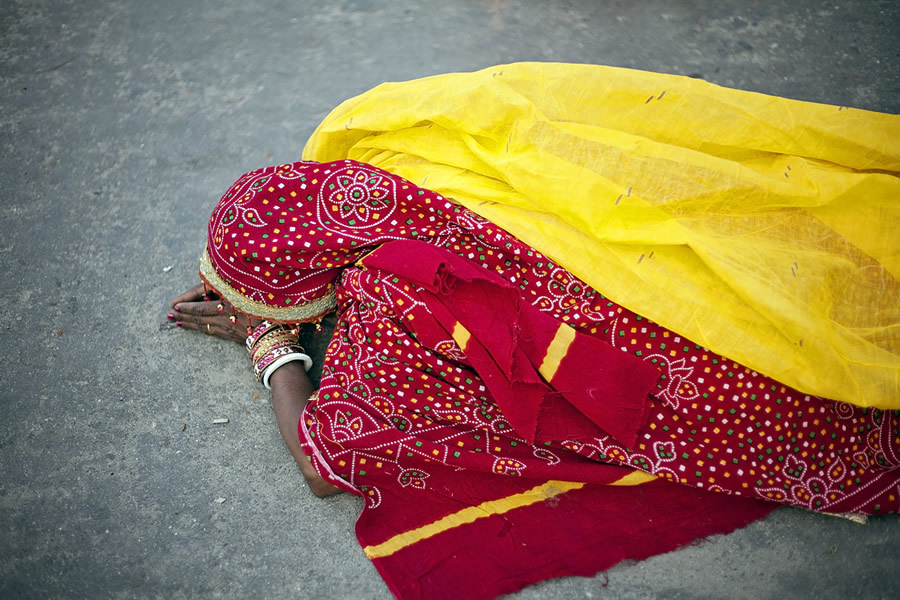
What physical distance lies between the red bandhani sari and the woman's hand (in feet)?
0.68

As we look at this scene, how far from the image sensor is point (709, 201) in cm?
→ 162

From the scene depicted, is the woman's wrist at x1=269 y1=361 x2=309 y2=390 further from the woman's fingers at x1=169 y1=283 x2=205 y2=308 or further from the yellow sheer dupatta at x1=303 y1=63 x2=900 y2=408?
the yellow sheer dupatta at x1=303 y1=63 x2=900 y2=408

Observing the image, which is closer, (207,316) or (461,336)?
(461,336)

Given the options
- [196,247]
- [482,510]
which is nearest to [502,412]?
[482,510]

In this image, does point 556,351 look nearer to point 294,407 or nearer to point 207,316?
point 294,407

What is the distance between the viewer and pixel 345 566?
5.55ft

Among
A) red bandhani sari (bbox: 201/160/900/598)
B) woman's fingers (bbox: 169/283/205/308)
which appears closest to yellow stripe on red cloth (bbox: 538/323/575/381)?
red bandhani sari (bbox: 201/160/900/598)

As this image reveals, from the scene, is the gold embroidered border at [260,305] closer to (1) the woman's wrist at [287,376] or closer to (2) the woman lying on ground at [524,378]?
(2) the woman lying on ground at [524,378]

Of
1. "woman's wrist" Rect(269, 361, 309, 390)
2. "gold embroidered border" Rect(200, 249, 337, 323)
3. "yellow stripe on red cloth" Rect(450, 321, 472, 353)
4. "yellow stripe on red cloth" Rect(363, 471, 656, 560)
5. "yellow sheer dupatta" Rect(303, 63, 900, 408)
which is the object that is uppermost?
"yellow sheer dupatta" Rect(303, 63, 900, 408)

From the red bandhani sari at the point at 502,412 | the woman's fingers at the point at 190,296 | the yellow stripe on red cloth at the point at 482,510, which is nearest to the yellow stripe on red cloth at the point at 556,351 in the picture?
the red bandhani sari at the point at 502,412

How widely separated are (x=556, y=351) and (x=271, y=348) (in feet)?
2.56

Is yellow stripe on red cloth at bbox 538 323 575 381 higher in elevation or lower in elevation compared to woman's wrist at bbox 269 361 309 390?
higher

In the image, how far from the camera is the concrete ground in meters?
1.68

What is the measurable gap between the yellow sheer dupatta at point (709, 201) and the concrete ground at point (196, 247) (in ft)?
1.66
